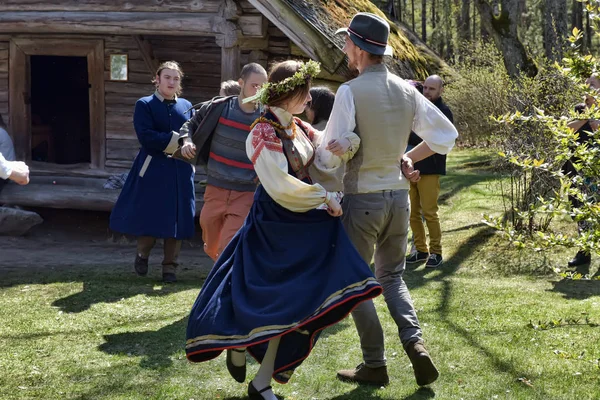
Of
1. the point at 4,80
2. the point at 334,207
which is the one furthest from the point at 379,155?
the point at 4,80

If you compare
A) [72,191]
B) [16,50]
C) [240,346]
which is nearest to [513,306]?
[240,346]

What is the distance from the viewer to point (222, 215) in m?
6.20

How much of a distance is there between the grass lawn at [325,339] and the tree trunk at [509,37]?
8188 millimetres

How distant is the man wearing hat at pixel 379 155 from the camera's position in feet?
13.7

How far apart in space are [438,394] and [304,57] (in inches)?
233

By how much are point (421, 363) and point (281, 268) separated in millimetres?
957

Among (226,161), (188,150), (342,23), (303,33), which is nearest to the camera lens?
(188,150)

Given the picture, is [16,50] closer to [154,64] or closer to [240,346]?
[154,64]

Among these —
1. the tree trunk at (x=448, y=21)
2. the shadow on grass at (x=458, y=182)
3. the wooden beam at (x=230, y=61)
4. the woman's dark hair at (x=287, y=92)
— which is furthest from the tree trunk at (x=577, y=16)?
the woman's dark hair at (x=287, y=92)

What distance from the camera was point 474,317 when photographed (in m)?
6.32

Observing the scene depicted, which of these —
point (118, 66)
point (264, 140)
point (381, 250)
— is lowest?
point (381, 250)

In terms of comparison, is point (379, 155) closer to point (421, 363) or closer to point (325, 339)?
point (421, 363)

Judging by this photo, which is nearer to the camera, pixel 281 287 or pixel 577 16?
pixel 281 287

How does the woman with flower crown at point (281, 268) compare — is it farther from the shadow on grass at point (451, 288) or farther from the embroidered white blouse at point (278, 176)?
the shadow on grass at point (451, 288)
